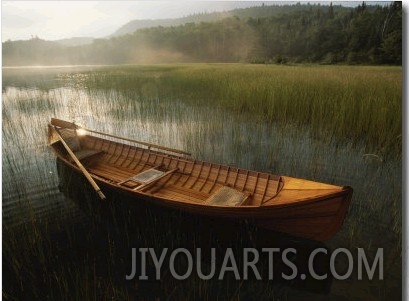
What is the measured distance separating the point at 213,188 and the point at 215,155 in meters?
2.17

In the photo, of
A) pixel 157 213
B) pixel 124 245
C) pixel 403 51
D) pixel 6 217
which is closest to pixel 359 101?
pixel 403 51

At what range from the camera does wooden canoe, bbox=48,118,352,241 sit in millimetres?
3916

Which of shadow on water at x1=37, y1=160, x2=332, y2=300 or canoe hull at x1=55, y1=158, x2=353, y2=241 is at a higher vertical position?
canoe hull at x1=55, y1=158, x2=353, y2=241

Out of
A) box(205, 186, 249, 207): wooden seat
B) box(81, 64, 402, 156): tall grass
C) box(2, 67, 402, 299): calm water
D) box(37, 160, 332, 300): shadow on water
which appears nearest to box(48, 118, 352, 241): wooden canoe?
box(205, 186, 249, 207): wooden seat

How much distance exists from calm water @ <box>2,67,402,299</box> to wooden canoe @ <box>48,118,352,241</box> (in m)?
0.71

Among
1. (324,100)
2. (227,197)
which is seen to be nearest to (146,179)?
(227,197)

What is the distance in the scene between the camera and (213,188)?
5344 mm

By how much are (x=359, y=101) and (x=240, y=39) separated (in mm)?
21675

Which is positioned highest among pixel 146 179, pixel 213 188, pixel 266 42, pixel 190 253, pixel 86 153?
pixel 266 42

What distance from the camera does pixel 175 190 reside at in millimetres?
5504

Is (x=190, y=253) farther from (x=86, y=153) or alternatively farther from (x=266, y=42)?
(x=266, y=42)

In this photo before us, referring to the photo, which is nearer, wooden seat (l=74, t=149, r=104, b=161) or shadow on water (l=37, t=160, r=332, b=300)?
shadow on water (l=37, t=160, r=332, b=300)

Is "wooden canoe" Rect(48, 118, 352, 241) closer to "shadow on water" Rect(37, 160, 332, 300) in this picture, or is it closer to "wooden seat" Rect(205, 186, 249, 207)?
"wooden seat" Rect(205, 186, 249, 207)

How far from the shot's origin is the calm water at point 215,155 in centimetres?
473
